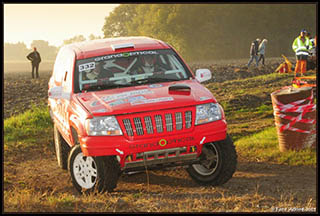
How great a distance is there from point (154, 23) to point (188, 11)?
425 centimetres

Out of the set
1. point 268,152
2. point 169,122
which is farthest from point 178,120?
point 268,152

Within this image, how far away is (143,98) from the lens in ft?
24.0

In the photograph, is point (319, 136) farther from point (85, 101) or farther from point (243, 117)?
point (243, 117)

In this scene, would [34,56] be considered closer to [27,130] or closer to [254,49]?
[254,49]

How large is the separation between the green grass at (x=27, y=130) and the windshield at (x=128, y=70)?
5254 millimetres

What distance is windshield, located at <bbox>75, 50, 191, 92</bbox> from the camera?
809 cm

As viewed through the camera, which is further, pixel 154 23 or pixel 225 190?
pixel 154 23

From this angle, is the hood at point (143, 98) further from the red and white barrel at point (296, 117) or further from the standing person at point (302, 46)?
the standing person at point (302, 46)

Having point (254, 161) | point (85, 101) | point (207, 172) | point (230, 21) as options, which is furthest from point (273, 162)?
point (230, 21)

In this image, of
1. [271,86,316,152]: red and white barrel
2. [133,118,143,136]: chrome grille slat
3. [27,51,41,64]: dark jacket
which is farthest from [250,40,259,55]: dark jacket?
[133,118,143,136]: chrome grille slat

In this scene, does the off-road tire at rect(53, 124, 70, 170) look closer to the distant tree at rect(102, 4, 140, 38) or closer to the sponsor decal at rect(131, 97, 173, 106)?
the sponsor decal at rect(131, 97, 173, 106)

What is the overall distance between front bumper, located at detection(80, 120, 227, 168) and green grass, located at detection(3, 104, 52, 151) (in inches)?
250

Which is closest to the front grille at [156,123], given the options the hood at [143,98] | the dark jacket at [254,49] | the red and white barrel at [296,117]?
the hood at [143,98]

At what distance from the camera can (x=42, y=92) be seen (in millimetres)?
25328
